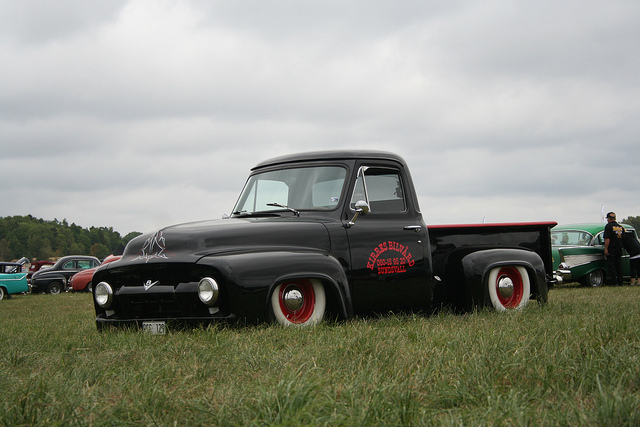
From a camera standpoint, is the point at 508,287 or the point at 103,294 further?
the point at 508,287

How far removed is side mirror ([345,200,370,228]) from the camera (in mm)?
6000

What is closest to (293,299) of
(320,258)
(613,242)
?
(320,258)

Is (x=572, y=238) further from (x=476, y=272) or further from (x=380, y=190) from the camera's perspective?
(x=380, y=190)

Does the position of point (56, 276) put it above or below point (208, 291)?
below

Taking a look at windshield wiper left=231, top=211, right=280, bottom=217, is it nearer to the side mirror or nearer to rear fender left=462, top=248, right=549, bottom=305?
the side mirror

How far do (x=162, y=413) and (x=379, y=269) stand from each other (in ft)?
11.6

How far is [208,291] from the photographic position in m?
5.05

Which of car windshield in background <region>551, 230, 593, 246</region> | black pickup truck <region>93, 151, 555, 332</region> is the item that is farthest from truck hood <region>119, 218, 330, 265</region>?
car windshield in background <region>551, 230, 593, 246</region>

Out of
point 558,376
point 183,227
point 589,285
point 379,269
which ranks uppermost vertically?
point 183,227

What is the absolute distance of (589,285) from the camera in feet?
53.9

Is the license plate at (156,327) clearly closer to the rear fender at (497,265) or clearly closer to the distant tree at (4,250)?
the rear fender at (497,265)

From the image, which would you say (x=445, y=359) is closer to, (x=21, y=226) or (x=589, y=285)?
(x=589, y=285)

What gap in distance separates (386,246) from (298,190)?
3.43ft

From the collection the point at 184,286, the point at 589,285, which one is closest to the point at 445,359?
the point at 184,286
